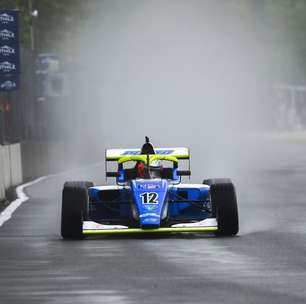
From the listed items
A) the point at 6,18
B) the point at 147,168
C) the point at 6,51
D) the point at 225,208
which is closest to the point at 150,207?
the point at 225,208

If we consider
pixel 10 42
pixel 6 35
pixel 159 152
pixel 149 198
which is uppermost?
pixel 6 35

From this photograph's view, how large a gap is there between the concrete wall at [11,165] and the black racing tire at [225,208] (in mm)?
11359

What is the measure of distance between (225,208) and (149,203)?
86cm

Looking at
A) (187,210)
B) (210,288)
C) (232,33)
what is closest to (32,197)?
(187,210)

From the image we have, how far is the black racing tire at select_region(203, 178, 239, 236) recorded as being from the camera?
1856 centimetres

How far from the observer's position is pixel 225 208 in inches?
731

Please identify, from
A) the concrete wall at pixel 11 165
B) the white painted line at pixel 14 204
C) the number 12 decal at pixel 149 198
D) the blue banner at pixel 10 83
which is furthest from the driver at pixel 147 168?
the blue banner at pixel 10 83

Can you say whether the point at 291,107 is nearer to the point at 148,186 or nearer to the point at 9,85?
the point at 9,85

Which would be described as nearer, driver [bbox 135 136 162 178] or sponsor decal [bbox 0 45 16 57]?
driver [bbox 135 136 162 178]

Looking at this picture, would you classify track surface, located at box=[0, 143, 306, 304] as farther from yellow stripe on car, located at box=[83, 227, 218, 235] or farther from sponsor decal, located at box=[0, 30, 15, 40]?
sponsor decal, located at box=[0, 30, 15, 40]

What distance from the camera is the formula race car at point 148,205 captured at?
1862 cm

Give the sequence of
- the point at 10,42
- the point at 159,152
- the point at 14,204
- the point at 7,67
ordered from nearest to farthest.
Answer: the point at 159,152 < the point at 14,204 < the point at 7,67 < the point at 10,42

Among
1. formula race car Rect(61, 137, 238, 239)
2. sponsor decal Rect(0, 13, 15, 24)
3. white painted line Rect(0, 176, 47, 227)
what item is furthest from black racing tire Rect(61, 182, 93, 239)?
sponsor decal Rect(0, 13, 15, 24)

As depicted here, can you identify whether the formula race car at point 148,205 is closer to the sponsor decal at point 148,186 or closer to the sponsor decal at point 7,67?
the sponsor decal at point 148,186
